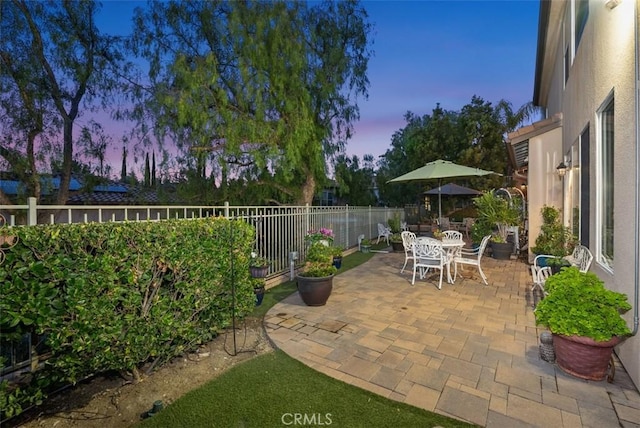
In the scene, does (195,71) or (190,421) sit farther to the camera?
(195,71)

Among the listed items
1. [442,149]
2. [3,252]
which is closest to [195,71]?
[3,252]

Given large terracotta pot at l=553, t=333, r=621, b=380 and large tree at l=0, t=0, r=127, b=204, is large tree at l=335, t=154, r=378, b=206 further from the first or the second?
large terracotta pot at l=553, t=333, r=621, b=380

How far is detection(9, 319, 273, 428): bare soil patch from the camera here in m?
2.41

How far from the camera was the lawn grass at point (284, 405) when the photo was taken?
7.55ft

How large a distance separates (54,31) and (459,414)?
13.8 m

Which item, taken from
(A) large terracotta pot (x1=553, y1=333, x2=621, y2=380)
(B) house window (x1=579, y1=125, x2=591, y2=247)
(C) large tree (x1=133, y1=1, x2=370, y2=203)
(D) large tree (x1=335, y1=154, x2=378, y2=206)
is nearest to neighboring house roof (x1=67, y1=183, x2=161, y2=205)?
(C) large tree (x1=133, y1=1, x2=370, y2=203)

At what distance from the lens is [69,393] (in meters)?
2.82

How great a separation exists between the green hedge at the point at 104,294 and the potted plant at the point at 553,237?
6374mm

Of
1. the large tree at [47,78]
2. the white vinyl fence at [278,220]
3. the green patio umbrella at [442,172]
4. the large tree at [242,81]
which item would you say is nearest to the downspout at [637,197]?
the white vinyl fence at [278,220]

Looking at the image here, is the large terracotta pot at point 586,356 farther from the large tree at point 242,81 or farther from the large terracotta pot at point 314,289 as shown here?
the large tree at point 242,81

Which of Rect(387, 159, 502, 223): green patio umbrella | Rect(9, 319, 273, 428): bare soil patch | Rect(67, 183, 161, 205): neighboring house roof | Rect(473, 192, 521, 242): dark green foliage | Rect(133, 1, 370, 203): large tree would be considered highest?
Rect(133, 1, 370, 203): large tree

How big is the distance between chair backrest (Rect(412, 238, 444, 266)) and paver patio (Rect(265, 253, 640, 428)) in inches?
24.1

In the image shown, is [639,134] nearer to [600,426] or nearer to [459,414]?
[600,426]

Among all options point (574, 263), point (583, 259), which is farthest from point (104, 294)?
point (574, 263)
